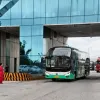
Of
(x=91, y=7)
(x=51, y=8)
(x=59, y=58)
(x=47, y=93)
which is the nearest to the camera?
(x=47, y=93)

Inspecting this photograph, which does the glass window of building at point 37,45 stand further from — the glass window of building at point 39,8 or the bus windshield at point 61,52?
the bus windshield at point 61,52

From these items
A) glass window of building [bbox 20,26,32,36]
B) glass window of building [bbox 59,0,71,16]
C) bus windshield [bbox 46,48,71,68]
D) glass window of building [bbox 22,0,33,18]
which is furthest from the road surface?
glass window of building [bbox 22,0,33,18]

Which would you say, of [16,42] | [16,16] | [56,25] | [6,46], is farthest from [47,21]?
[16,42]

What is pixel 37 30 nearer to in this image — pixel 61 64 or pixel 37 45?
pixel 37 45

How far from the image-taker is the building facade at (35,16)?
40156 mm

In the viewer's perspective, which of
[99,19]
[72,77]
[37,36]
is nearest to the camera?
Answer: [72,77]

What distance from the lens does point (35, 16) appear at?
137 feet

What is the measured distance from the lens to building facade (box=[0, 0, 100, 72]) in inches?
1581

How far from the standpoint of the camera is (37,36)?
4162 cm

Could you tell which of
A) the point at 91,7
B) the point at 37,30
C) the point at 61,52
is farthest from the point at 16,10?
the point at 61,52

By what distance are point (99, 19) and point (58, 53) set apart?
902cm

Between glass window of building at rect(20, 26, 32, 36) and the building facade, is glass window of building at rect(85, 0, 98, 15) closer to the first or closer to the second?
the building facade

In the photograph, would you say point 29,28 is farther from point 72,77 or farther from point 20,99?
point 20,99

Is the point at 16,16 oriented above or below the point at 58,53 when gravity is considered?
above
